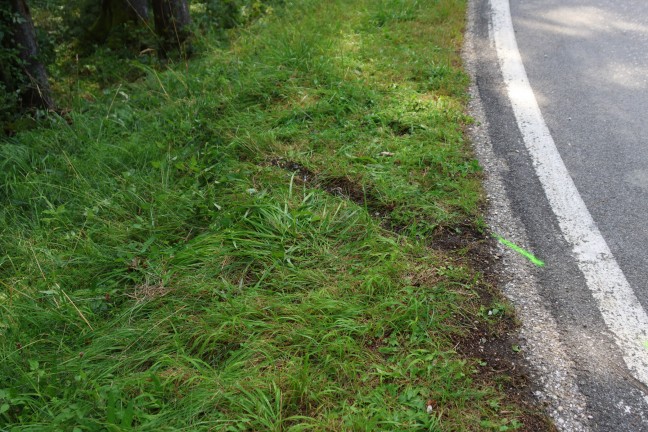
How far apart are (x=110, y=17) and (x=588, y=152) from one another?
28.7 ft

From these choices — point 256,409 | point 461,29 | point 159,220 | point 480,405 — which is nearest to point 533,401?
point 480,405

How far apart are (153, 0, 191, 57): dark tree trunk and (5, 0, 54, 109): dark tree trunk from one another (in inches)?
67.6

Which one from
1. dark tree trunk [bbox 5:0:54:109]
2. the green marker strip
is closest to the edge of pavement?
the green marker strip

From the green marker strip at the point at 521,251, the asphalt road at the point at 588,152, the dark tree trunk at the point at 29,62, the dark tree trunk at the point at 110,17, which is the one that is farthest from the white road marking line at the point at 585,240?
the dark tree trunk at the point at 110,17

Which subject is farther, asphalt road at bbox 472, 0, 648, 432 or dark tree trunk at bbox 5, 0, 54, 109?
dark tree trunk at bbox 5, 0, 54, 109

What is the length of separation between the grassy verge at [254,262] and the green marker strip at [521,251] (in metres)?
0.16

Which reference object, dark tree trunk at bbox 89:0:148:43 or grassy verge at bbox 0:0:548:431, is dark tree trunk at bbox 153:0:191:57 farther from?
grassy verge at bbox 0:0:548:431

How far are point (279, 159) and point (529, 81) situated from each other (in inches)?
93.7

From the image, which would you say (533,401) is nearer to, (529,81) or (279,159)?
(279,159)

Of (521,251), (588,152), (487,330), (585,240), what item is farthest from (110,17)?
(487,330)

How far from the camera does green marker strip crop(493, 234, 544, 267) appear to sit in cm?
251

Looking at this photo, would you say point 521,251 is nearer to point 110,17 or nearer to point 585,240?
point 585,240

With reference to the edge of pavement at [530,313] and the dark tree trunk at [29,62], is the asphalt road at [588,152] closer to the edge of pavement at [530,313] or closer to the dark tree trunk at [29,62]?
the edge of pavement at [530,313]

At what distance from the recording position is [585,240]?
8.52ft
